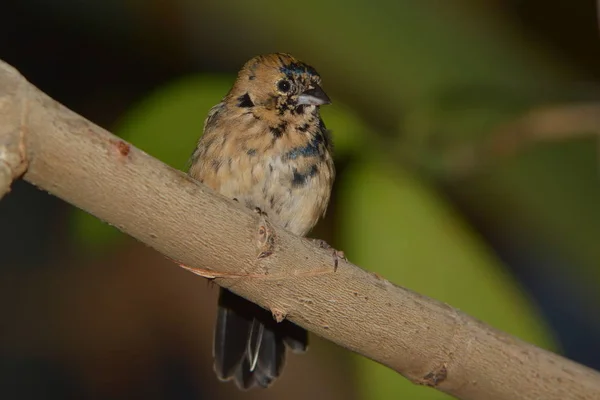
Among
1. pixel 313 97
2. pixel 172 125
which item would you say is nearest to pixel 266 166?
pixel 313 97

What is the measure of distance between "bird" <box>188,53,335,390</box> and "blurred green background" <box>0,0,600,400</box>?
0.27 feet

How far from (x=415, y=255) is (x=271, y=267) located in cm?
29

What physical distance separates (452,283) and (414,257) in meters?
0.09

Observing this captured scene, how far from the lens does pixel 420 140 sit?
2.02 metres

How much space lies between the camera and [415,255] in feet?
5.88

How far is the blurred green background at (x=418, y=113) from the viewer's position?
70.9 inches

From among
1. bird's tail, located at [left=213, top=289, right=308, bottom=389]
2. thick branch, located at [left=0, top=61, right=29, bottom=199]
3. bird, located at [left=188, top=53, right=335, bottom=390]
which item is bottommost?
thick branch, located at [left=0, top=61, right=29, bottom=199]

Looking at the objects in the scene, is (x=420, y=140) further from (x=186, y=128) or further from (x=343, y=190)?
(x=186, y=128)

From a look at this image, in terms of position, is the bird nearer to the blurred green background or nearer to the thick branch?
the blurred green background

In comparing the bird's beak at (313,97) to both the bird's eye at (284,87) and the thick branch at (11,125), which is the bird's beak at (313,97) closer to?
the bird's eye at (284,87)

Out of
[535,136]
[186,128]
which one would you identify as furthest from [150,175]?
[535,136]

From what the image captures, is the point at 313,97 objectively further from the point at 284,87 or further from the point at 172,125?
the point at 172,125

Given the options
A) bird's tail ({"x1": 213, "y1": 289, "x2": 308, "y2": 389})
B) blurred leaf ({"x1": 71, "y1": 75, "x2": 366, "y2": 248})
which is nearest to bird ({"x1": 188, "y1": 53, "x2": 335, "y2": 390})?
bird's tail ({"x1": 213, "y1": 289, "x2": 308, "y2": 389})

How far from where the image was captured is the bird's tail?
99.9 inches
